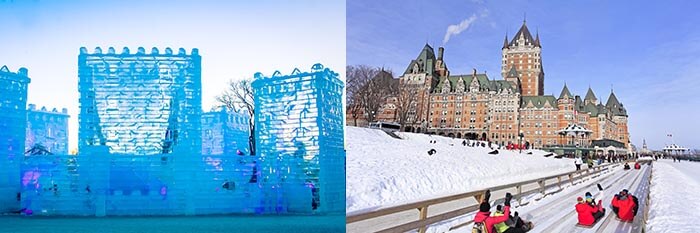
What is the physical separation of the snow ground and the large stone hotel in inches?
8.0

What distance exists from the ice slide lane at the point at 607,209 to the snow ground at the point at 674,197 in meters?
0.05

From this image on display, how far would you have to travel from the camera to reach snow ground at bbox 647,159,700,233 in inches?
73.9

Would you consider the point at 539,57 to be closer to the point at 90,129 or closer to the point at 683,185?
the point at 683,185

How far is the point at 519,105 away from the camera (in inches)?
101

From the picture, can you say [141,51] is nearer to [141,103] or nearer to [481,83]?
[141,103]

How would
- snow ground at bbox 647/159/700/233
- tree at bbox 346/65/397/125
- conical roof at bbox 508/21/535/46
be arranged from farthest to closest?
tree at bbox 346/65/397/125 → conical roof at bbox 508/21/535/46 → snow ground at bbox 647/159/700/233

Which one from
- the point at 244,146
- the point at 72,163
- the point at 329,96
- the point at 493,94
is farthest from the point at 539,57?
the point at 72,163

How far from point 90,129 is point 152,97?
0.99 m

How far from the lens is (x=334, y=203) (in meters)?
6.13

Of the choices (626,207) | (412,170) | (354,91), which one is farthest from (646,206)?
(412,170)

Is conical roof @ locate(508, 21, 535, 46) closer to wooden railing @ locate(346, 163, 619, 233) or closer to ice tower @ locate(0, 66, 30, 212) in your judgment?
wooden railing @ locate(346, 163, 619, 233)

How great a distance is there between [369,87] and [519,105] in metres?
1.46

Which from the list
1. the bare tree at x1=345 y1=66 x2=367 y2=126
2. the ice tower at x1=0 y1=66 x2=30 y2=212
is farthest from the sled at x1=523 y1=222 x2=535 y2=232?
the ice tower at x1=0 y1=66 x2=30 y2=212

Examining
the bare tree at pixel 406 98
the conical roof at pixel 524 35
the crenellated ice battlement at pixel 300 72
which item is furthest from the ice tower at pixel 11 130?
the conical roof at pixel 524 35
